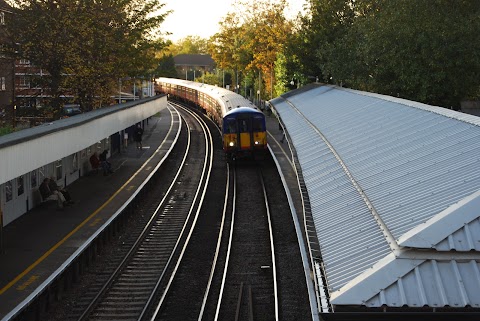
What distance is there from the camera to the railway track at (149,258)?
16391mm

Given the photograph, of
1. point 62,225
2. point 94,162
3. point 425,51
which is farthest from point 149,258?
point 425,51

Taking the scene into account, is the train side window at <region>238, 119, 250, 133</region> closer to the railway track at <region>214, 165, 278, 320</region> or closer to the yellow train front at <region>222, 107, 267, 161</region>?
the yellow train front at <region>222, 107, 267, 161</region>

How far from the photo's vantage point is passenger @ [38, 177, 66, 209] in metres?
25.1

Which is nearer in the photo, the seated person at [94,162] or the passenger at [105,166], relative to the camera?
the seated person at [94,162]

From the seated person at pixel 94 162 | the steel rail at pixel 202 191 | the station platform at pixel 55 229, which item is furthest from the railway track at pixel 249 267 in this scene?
the seated person at pixel 94 162

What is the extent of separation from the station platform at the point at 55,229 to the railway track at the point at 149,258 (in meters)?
1.31

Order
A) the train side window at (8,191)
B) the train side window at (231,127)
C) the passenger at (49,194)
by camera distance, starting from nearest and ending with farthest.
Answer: the train side window at (8,191)
the passenger at (49,194)
the train side window at (231,127)

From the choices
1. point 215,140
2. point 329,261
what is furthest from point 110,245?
point 215,140

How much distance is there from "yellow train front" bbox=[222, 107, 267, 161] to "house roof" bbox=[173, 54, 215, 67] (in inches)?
5771

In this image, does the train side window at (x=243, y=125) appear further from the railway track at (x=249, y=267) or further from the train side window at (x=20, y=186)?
the train side window at (x=20, y=186)

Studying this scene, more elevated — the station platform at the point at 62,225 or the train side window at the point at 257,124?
the train side window at the point at 257,124

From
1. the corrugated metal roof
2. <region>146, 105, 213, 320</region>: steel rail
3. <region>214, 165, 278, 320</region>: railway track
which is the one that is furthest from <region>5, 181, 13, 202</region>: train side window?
the corrugated metal roof

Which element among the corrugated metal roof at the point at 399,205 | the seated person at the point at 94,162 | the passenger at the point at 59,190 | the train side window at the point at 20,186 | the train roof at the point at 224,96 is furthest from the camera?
the train roof at the point at 224,96

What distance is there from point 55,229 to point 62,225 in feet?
1.97
